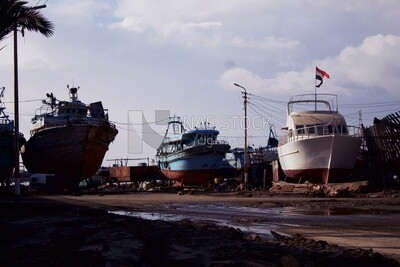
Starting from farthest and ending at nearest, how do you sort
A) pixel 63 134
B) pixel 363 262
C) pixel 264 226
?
pixel 63 134 < pixel 264 226 < pixel 363 262

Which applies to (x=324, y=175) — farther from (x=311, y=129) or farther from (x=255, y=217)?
(x=255, y=217)

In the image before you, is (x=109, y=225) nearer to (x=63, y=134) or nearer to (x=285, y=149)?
(x=285, y=149)

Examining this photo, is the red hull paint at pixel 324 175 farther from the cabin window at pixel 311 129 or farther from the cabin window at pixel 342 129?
the cabin window at pixel 342 129

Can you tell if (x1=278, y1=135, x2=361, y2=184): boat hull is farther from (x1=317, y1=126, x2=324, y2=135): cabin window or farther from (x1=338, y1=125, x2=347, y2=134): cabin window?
(x1=338, y1=125, x2=347, y2=134): cabin window

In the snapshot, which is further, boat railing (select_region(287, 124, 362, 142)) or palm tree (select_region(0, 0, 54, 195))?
boat railing (select_region(287, 124, 362, 142))

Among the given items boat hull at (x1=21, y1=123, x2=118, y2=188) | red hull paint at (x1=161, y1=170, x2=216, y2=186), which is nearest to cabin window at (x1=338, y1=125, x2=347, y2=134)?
red hull paint at (x1=161, y1=170, x2=216, y2=186)

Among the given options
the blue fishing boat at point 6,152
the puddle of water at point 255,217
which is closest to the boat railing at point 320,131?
the puddle of water at point 255,217

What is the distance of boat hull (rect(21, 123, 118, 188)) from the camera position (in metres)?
37.0

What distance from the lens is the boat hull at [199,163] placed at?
45031mm

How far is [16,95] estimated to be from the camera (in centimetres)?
2108

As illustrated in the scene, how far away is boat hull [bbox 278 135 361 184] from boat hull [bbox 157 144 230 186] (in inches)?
570

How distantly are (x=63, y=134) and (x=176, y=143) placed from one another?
14751 millimetres

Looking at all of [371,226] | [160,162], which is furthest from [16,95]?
[160,162]

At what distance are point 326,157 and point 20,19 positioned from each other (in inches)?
699
